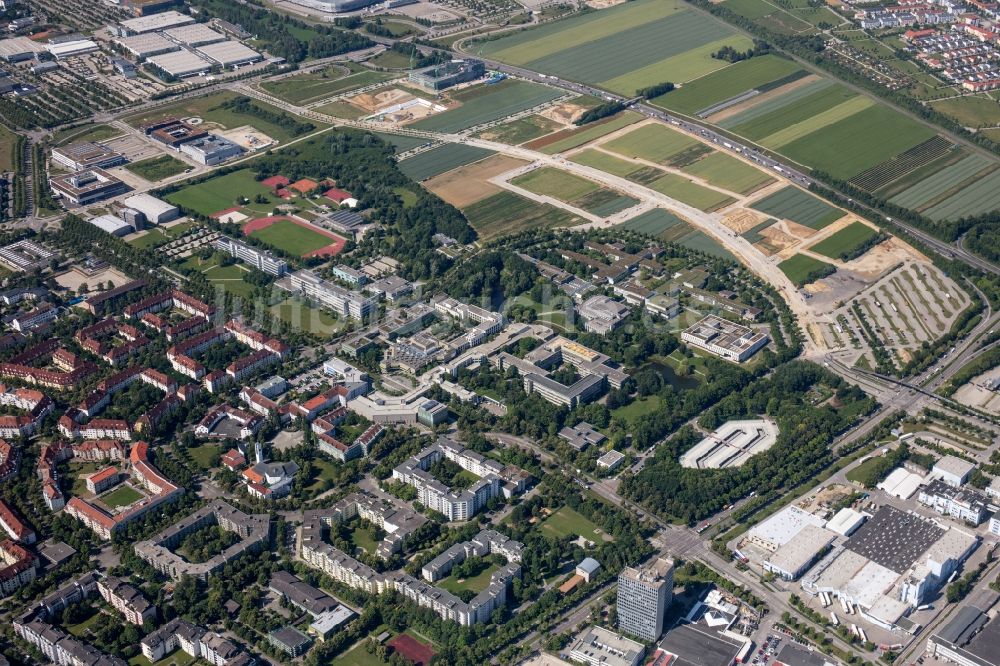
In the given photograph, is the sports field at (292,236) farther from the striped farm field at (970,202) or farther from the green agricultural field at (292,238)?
the striped farm field at (970,202)

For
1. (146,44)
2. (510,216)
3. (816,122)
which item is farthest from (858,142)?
(146,44)

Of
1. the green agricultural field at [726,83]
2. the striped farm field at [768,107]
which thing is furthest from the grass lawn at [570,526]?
the green agricultural field at [726,83]

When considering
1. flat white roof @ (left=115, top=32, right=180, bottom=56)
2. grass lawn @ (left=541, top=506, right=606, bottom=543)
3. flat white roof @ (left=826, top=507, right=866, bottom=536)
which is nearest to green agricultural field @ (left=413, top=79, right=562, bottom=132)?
flat white roof @ (left=115, top=32, right=180, bottom=56)

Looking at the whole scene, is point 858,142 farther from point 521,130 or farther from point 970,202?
point 521,130

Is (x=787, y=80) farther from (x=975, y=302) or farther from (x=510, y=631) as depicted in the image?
(x=510, y=631)

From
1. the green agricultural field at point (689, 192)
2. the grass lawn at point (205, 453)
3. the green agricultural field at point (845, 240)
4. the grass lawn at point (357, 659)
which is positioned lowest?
the grass lawn at point (205, 453)

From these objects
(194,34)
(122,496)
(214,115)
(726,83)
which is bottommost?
(122,496)

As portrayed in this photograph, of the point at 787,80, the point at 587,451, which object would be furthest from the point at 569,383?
the point at 787,80
